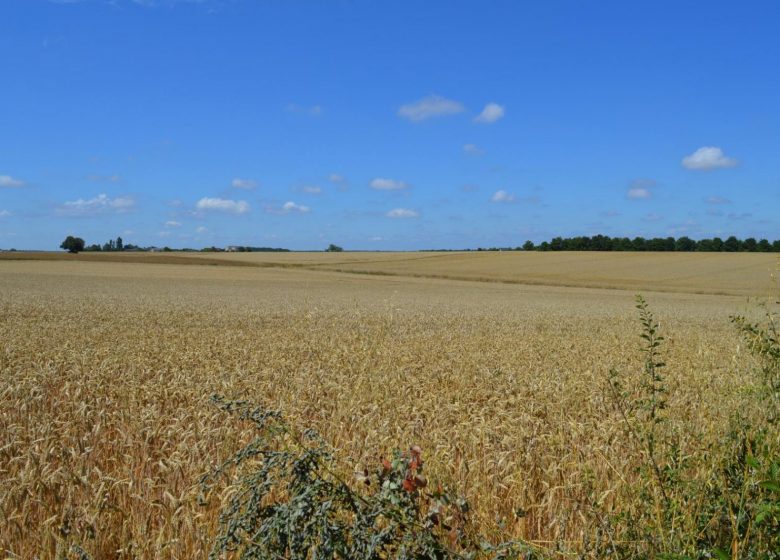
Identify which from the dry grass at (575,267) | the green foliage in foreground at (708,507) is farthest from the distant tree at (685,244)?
the green foliage in foreground at (708,507)

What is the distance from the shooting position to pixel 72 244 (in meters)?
118

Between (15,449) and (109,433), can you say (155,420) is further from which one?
(15,449)

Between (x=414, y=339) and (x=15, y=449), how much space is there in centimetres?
933

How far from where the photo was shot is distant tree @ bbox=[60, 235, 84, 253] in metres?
118

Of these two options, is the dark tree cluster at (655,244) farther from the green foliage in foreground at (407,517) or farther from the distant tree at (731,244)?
the green foliage in foreground at (407,517)

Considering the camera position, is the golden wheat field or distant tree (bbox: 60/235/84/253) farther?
distant tree (bbox: 60/235/84/253)

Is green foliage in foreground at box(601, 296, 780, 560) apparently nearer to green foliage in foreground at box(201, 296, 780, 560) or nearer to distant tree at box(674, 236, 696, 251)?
green foliage in foreground at box(201, 296, 780, 560)

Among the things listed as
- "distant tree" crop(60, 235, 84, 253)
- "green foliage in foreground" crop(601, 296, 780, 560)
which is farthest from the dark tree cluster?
"green foliage in foreground" crop(601, 296, 780, 560)

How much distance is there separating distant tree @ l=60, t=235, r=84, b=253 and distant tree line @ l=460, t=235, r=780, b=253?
283 feet

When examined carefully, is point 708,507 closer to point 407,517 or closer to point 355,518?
point 407,517

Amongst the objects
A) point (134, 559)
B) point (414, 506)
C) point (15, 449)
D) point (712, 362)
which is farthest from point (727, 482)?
point (712, 362)

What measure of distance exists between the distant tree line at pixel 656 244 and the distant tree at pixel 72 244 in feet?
283

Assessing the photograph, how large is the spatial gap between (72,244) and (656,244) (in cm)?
10840

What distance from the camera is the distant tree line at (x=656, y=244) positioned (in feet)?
330
